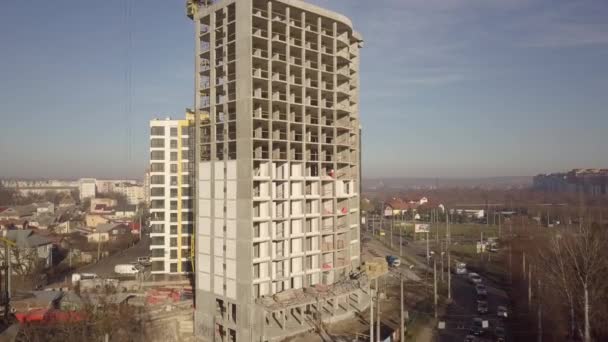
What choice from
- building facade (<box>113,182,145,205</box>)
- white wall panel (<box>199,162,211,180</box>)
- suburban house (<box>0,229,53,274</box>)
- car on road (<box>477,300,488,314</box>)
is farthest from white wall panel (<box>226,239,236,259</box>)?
building facade (<box>113,182,145,205</box>)

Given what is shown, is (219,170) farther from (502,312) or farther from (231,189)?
(502,312)

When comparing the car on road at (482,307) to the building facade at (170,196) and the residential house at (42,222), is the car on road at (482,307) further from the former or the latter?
the residential house at (42,222)

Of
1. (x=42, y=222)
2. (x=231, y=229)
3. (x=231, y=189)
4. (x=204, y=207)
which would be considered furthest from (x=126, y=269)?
(x=42, y=222)

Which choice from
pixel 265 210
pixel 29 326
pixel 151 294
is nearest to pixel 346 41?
pixel 265 210

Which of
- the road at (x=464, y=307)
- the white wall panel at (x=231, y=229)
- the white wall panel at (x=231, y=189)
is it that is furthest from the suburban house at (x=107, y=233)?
the white wall panel at (x=231, y=189)

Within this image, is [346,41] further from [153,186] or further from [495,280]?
[495,280]
